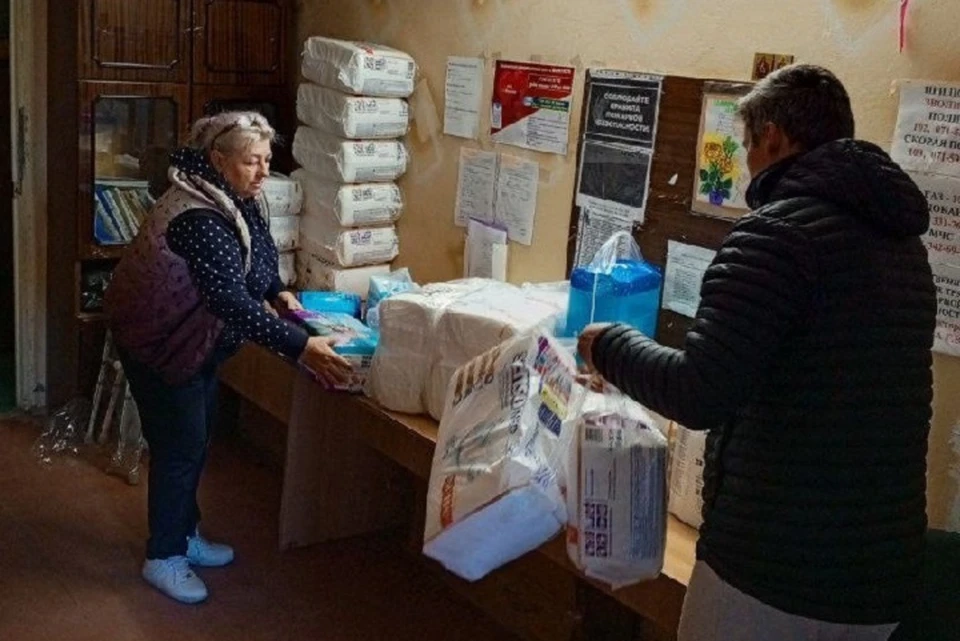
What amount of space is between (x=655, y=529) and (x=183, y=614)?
1430 millimetres

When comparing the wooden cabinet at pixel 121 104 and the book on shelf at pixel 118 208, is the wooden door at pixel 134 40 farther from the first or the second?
the book on shelf at pixel 118 208

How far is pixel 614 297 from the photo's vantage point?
2.56 meters

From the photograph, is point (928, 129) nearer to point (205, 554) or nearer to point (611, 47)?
point (611, 47)

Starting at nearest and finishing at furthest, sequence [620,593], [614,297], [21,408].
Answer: [620,593], [614,297], [21,408]

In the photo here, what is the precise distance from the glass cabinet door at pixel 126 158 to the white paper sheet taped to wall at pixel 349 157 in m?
0.50

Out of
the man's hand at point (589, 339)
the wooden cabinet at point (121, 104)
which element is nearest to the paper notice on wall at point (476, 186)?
the wooden cabinet at point (121, 104)

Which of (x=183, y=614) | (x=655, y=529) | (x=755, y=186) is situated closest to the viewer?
(x=755, y=186)

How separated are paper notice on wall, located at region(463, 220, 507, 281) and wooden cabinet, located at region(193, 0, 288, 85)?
43.4 inches

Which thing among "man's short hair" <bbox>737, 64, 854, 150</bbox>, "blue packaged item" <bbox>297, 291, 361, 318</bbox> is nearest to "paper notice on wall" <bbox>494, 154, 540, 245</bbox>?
"blue packaged item" <bbox>297, 291, 361, 318</bbox>

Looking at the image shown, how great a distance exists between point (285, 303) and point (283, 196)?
65 cm

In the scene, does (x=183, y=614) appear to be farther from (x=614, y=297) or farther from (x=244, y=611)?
(x=614, y=297)

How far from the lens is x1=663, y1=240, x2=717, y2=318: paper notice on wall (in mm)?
2586

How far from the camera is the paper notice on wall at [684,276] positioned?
2586 mm

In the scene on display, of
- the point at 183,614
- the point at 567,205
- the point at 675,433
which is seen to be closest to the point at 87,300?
the point at 183,614
